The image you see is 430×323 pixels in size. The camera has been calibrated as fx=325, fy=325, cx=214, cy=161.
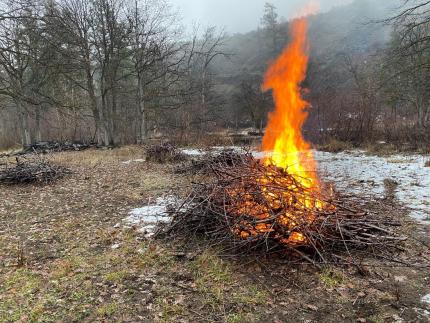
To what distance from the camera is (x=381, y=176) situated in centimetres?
948

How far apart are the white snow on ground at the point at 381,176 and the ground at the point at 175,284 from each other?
4.20ft

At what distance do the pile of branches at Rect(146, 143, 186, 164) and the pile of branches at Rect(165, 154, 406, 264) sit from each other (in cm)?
922

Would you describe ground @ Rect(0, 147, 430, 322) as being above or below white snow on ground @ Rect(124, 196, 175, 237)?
below

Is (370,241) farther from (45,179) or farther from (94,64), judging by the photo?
(94,64)

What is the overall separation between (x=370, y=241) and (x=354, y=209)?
0.54 metres

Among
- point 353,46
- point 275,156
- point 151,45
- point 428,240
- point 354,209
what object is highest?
point 353,46

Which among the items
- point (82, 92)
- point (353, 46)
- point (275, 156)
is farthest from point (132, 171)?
point (353, 46)

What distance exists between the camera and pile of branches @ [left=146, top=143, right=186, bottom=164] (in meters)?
14.4

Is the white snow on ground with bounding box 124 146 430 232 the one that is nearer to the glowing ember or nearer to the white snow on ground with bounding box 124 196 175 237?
the white snow on ground with bounding box 124 196 175 237

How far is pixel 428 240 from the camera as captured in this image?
4.83 metres

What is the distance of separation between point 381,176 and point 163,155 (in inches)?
346

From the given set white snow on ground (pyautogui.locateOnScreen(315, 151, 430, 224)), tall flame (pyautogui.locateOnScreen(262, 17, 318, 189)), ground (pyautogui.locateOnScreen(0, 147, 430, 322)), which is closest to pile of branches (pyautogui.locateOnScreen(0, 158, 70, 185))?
ground (pyautogui.locateOnScreen(0, 147, 430, 322))

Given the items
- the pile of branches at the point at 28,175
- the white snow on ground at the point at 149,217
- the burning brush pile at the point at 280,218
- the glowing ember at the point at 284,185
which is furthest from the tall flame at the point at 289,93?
the pile of branches at the point at 28,175

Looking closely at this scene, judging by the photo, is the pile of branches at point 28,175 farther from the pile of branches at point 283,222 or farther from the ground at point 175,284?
the pile of branches at point 283,222
